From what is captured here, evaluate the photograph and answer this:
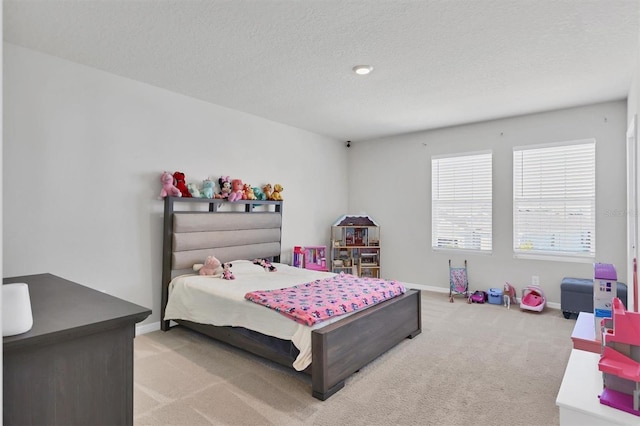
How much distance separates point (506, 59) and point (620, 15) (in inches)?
29.4

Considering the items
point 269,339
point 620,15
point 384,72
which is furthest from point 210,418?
point 620,15

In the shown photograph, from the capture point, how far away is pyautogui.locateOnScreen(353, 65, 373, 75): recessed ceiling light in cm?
308

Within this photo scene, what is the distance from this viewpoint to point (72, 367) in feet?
3.94

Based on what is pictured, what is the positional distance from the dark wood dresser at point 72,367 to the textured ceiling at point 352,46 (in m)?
1.87

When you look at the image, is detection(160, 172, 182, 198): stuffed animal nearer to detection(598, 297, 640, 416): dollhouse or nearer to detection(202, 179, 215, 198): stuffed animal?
detection(202, 179, 215, 198): stuffed animal

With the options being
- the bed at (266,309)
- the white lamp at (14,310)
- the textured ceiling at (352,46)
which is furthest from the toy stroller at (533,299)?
the white lamp at (14,310)

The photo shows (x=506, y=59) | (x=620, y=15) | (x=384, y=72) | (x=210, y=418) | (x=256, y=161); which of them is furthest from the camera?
(x=256, y=161)

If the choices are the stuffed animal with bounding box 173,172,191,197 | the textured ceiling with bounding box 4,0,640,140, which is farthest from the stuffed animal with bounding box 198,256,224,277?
the textured ceiling with bounding box 4,0,640,140

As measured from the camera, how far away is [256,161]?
4688 mm

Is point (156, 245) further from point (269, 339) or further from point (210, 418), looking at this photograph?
point (210, 418)

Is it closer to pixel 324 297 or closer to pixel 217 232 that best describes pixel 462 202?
pixel 324 297

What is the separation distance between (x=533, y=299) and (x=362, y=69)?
3400 millimetres

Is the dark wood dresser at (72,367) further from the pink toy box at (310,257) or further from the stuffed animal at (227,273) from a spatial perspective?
the pink toy box at (310,257)

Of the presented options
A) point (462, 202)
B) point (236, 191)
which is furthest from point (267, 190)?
point (462, 202)
